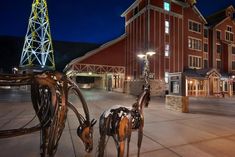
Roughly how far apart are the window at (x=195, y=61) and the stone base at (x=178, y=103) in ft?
54.3

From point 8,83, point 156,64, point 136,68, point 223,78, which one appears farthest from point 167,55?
point 8,83

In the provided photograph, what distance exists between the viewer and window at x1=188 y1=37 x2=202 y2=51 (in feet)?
85.1

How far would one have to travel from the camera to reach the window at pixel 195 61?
85.4 feet

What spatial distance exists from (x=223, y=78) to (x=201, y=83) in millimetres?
4438

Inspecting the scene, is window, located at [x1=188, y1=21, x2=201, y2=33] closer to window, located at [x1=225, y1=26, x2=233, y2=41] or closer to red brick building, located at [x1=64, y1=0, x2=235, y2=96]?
red brick building, located at [x1=64, y1=0, x2=235, y2=96]

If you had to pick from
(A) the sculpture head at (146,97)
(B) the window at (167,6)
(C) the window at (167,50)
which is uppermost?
(B) the window at (167,6)

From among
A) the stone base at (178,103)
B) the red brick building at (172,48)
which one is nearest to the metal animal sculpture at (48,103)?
the stone base at (178,103)

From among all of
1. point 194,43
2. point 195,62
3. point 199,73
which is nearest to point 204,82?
point 199,73

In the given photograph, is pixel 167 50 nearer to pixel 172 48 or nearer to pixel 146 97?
pixel 172 48

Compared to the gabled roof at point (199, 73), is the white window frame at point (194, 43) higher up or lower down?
higher up

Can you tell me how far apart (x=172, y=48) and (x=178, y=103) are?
48.3ft

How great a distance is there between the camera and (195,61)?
2648 cm

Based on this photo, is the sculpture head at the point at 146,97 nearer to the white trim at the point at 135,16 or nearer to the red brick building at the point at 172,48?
the red brick building at the point at 172,48

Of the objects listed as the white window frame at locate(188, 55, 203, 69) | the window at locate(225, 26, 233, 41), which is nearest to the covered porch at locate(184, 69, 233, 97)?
the white window frame at locate(188, 55, 203, 69)
